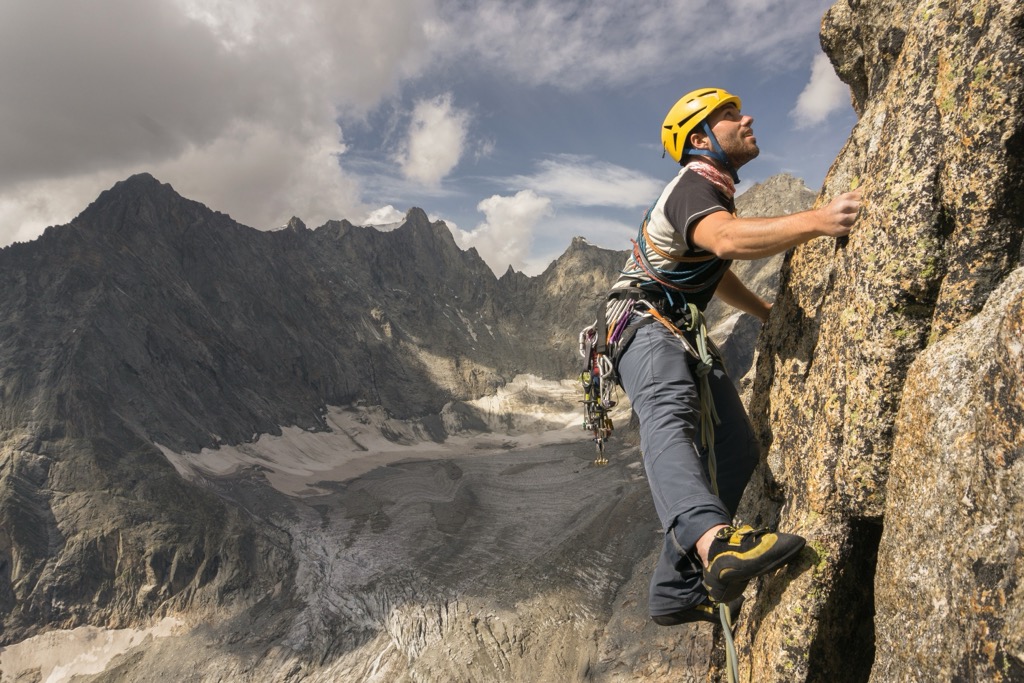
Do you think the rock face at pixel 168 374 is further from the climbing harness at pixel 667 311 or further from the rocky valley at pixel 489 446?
the climbing harness at pixel 667 311

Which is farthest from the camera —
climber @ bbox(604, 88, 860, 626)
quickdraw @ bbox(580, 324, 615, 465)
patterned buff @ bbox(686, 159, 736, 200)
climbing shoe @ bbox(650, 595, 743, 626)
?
quickdraw @ bbox(580, 324, 615, 465)

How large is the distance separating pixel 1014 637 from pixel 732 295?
4.45m

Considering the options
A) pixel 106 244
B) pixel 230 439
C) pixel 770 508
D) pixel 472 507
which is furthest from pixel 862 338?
pixel 106 244

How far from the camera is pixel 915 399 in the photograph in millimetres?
4305

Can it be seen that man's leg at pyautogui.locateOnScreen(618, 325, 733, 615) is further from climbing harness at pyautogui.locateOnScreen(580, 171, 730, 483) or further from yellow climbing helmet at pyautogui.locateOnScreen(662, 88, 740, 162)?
yellow climbing helmet at pyautogui.locateOnScreen(662, 88, 740, 162)

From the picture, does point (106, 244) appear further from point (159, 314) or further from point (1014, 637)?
point (1014, 637)

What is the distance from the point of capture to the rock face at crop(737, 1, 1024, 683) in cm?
347

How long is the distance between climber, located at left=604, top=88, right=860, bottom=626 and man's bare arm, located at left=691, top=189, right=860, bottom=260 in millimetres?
10

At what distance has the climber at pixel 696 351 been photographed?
184 inches

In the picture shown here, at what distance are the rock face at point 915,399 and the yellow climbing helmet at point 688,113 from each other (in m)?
1.43

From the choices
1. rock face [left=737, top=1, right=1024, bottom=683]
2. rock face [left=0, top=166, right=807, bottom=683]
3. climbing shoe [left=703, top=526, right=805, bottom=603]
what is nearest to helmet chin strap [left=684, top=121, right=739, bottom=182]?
rock face [left=737, top=1, right=1024, bottom=683]

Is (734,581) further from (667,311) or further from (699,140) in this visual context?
(699,140)

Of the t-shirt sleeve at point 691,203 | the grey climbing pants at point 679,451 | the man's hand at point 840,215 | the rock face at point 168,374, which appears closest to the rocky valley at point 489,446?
the man's hand at point 840,215

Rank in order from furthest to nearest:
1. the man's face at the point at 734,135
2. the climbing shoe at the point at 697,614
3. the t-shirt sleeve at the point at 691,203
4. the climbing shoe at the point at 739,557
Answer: the man's face at the point at 734,135
the t-shirt sleeve at the point at 691,203
the climbing shoe at the point at 697,614
the climbing shoe at the point at 739,557
